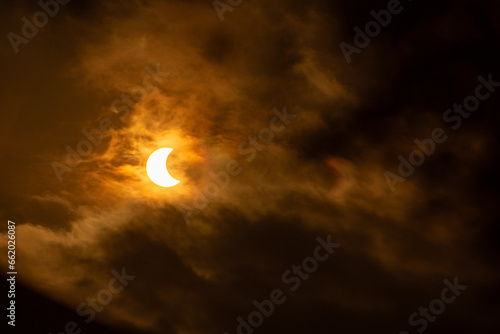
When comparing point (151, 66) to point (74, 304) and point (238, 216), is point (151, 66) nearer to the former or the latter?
point (238, 216)

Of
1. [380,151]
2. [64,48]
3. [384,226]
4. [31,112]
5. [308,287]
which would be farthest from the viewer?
[308,287]

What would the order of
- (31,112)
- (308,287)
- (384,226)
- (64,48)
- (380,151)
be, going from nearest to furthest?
(64,48) → (31,112) → (380,151) → (384,226) → (308,287)

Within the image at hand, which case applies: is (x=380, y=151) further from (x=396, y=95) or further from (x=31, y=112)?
(x=31, y=112)

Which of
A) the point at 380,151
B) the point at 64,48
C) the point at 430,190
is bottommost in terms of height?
the point at 430,190

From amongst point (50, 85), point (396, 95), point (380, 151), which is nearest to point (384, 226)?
point (380, 151)

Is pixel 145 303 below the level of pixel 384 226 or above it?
above

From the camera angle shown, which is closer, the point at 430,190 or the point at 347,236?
the point at 430,190
